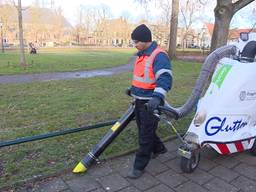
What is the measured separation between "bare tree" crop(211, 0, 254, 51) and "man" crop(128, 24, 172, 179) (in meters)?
7.19

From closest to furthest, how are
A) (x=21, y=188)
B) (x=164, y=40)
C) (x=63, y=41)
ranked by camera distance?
(x=21, y=188) < (x=164, y=40) < (x=63, y=41)

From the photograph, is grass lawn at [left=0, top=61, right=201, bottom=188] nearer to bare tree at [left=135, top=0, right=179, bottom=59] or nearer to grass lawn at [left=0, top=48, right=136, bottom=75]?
grass lawn at [left=0, top=48, right=136, bottom=75]

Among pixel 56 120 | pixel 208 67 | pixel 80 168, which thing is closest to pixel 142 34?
pixel 208 67

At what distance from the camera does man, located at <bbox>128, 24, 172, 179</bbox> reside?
10.8 feet

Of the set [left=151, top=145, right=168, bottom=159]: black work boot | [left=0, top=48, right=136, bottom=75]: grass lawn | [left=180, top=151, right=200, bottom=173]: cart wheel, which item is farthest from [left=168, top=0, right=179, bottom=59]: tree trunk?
[left=180, top=151, right=200, bottom=173]: cart wheel

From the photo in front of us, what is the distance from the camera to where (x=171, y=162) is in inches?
159

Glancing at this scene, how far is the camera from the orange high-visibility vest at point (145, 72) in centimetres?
339

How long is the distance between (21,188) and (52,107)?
12.1 ft

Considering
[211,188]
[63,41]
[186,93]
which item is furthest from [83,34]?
[211,188]

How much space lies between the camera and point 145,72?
344cm

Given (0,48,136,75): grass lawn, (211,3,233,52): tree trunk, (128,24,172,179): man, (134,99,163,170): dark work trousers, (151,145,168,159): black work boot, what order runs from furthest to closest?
(0,48,136,75): grass lawn → (211,3,233,52): tree trunk → (151,145,168,159): black work boot → (134,99,163,170): dark work trousers → (128,24,172,179): man

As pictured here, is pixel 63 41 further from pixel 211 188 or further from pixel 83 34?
pixel 211 188

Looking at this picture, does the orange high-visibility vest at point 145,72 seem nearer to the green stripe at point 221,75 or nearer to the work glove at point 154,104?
the work glove at point 154,104

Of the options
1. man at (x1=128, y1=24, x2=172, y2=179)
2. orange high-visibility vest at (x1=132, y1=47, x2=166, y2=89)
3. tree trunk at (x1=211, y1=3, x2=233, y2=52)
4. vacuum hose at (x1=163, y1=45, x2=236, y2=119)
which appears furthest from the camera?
tree trunk at (x1=211, y1=3, x2=233, y2=52)
